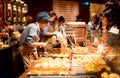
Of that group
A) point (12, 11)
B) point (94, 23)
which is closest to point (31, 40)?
point (94, 23)

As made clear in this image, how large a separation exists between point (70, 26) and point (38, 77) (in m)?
7.54

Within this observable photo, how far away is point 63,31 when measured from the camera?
11.6 meters

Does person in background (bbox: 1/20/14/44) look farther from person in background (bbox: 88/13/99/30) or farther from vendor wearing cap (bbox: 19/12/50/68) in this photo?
vendor wearing cap (bbox: 19/12/50/68)

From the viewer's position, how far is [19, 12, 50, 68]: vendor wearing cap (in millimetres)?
7504

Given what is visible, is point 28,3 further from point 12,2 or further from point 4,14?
point 4,14

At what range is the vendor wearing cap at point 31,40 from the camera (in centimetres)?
750

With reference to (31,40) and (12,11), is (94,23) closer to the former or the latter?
(12,11)

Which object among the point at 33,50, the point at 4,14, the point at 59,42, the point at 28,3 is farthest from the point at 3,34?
the point at 28,3

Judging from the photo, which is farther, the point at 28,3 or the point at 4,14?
the point at 28,3

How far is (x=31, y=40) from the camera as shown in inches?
294

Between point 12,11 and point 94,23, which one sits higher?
point 12,11

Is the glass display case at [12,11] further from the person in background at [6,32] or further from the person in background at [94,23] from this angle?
the person in background at [94,23]

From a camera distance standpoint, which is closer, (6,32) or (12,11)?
(6,32)

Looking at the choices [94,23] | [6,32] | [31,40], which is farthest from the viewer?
[94,23]
